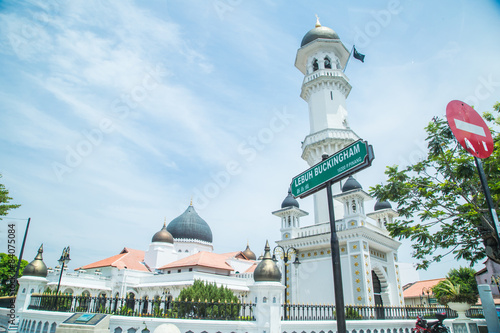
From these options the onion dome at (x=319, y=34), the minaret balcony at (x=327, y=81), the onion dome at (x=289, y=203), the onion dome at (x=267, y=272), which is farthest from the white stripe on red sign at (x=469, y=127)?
the onion dome at (x=319, y=34)

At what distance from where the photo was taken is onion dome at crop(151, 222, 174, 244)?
36.8 m

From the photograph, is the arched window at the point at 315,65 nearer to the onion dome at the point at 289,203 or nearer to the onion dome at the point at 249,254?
the onion dome at the point at 289,203

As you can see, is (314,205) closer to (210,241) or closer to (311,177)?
(311,177)

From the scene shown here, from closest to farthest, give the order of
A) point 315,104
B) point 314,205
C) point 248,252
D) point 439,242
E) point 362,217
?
1. point 439,242
2. point 362,217
3. point 314,205
4. point 315,104
5. point 248,252

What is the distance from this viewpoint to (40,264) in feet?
40.9

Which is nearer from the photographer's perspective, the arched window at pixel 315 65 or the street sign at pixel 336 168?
the street sign at pixel 336 168

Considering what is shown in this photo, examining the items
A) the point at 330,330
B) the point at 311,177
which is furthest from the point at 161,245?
the point at 311,177

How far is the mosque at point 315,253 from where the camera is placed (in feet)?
58.9

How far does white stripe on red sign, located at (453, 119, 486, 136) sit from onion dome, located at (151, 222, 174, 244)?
35.7m

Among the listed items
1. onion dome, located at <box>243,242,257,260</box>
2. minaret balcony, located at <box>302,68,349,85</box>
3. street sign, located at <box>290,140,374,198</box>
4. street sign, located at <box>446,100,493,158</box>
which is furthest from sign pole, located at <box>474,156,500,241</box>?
onion dome, located at <box>243,242,257,260</box>

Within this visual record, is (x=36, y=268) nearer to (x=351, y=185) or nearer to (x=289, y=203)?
(x=289, y=203)

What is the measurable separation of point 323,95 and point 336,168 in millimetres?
21590

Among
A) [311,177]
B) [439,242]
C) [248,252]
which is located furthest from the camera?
[248,252]

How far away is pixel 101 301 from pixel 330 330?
748cm
